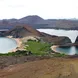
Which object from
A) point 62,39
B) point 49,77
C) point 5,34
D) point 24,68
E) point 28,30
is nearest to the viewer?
point 49,77

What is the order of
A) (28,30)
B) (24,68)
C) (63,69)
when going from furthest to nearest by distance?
(28,30), (24,68), (63,69)

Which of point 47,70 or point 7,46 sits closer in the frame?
point 47,70

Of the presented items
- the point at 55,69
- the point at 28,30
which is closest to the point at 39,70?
the point at 55,69

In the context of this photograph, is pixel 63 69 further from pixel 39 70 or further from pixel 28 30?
pixel 28 30

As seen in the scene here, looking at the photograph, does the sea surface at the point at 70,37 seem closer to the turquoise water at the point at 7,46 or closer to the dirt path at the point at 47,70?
the turquoise water at the point at 7,46

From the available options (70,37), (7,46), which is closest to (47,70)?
(7,46)

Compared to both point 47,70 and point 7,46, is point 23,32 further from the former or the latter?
point 47,70

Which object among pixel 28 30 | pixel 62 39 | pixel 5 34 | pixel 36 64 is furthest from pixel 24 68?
pixel 5 34

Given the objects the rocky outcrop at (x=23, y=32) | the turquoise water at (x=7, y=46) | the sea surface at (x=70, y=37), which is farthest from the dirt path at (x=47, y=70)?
the rocky outcrop at (x=23, y=32)

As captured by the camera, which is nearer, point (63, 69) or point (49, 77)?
point (49, 77)
